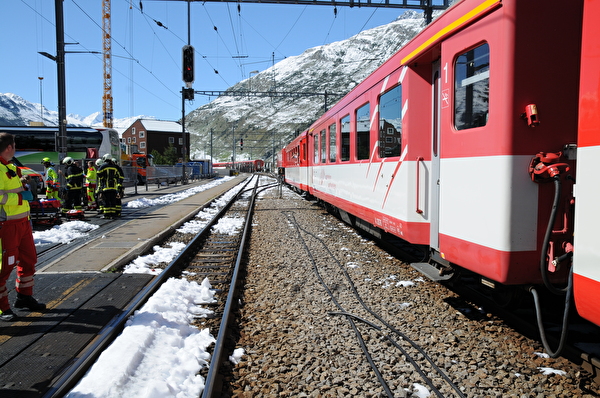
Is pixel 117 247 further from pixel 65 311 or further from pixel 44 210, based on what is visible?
pixel 44 210

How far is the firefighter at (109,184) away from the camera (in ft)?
42.8

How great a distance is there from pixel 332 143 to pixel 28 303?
8262 mm

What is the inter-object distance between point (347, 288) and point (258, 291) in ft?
3.96

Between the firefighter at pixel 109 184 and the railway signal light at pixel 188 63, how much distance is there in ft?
16.0

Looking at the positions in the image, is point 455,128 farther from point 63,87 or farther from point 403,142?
point 63,87

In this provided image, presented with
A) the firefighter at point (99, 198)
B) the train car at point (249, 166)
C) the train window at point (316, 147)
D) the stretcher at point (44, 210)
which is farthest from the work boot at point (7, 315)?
the train car at point (249, 166)

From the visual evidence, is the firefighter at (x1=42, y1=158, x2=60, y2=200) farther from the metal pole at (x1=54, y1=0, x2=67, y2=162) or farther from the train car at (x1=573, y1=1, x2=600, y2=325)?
the train car at (x1=573, y1=1, x2=600, y2=325)

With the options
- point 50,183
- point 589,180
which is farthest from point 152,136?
point 589,180

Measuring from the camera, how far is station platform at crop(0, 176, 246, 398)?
352cm

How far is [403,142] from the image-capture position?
5.93 metres

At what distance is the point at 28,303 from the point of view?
489 centimetres

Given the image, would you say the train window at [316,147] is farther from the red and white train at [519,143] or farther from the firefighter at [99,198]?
the red and white train at [519,143]

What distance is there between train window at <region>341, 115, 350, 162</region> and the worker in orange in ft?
20.8

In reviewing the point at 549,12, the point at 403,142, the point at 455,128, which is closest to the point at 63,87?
the point at 403,142
